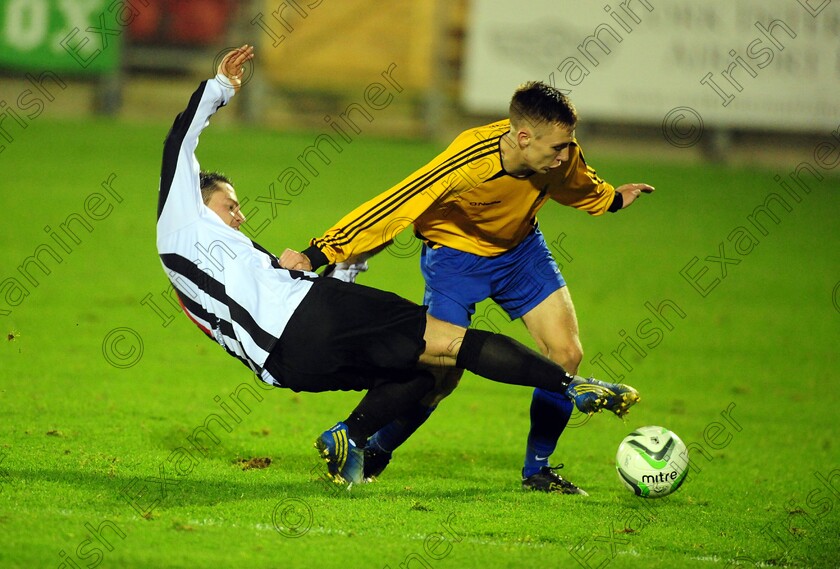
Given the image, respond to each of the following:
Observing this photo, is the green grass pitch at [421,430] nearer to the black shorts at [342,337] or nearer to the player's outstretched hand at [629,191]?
the black shorts at [342,337]

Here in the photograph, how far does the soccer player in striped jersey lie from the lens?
4.82 metres

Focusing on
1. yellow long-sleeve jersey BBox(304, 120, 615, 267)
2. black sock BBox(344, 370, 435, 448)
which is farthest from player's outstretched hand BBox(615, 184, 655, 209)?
black sock BBox(344, 370, 435, 448)

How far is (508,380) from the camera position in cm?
500

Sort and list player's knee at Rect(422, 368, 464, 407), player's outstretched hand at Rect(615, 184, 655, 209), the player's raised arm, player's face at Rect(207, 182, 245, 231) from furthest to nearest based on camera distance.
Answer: player's outstretched hand at Rect(615, 184, 655, 209) < player's knee at Rect(422, 368, 464, 407) < player's face at Rect(207, 182, 245, 231) < the player's raised arm

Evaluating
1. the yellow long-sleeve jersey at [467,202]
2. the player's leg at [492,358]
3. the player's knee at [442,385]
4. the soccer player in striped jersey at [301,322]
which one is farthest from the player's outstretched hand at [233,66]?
the player's knee at [442,385]

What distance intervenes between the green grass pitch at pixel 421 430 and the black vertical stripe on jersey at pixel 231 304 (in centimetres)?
74

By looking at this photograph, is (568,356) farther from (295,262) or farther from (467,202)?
(295,262)

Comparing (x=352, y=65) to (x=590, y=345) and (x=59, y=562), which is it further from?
(x=59, y=562)

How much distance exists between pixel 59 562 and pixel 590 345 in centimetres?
Result: 604

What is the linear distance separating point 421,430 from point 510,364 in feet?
6.74

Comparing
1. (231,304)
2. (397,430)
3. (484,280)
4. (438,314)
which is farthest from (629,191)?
(231,304)

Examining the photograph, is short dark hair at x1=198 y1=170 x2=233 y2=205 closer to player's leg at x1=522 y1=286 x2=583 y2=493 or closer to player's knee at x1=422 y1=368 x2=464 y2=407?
player's knee at x1=422 y1=368 x2=464 y2=407

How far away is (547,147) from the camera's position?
200 inches

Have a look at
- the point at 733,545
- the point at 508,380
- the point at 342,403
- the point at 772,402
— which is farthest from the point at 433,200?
the point at 772,402
